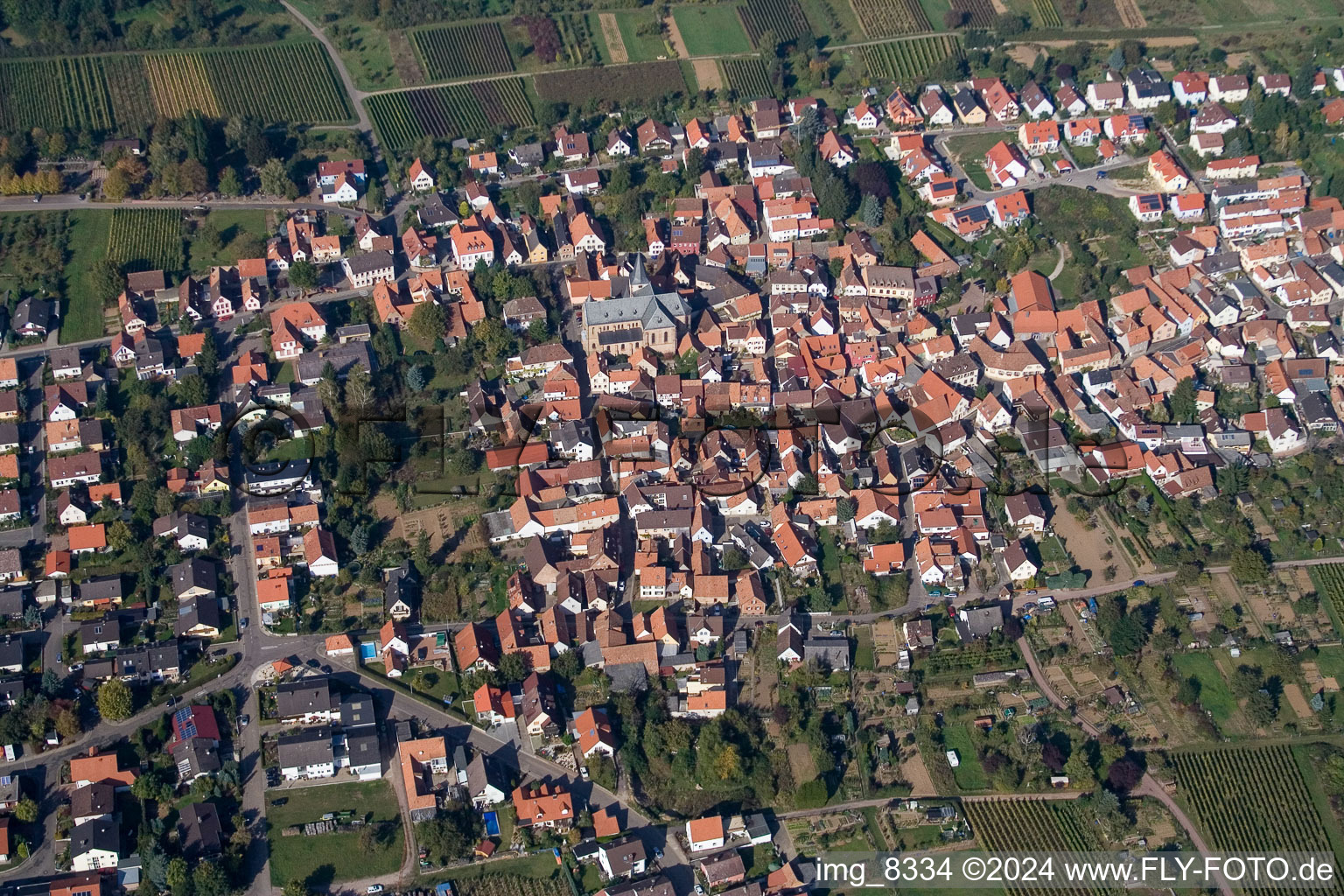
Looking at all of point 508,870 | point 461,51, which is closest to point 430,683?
point 508,870

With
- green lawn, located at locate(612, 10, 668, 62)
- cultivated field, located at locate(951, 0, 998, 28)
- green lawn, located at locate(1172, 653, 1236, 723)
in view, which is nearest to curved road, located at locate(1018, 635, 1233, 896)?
Answer: green lawn, located at locate(1172, 653, 1236, 723)

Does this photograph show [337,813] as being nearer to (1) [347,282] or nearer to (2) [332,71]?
(1) [347,282]

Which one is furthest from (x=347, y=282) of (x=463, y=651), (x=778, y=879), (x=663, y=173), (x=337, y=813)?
(x=778, y=879)

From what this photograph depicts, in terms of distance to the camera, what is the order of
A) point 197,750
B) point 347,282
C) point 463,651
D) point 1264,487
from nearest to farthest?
point 197,750, point 463,651, point 1264,487, point 347,282

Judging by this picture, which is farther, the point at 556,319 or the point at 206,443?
the point at 556,319

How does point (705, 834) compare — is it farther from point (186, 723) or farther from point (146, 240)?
point (146, 240)

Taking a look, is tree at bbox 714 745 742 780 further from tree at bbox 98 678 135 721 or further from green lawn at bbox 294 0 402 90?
green lawn at bbox 294 0 402 90
